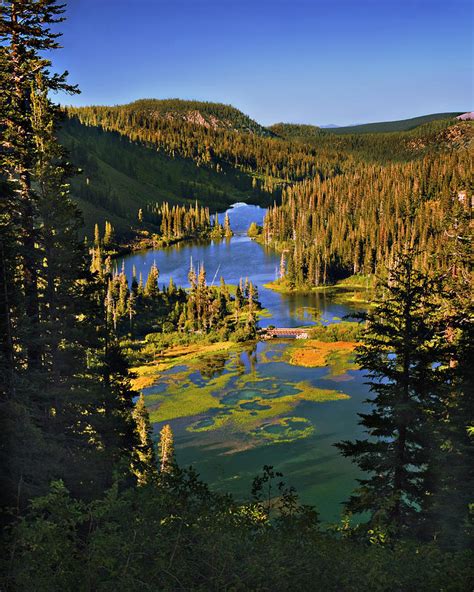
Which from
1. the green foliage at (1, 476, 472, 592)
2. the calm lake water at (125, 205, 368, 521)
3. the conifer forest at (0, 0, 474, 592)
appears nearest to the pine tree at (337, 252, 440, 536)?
the conifer forest at (0, 0, 474, 592)

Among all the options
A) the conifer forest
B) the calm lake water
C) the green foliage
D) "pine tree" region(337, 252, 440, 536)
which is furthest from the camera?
the calm lake water

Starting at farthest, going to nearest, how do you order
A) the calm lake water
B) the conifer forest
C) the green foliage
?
the calm lake water
the conifer forest
the green foliage

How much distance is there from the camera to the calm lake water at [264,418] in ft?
144

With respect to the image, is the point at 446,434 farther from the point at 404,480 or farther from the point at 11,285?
the point at 11,285

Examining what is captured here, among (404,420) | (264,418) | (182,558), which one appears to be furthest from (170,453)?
(182,558)

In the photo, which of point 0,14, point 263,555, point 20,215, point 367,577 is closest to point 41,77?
point 0,14

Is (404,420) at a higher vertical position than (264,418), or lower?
higher

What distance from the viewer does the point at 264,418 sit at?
5628 centimetres

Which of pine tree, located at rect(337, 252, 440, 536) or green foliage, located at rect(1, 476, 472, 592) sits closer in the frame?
green foliage, located at rect(1, 476, 472, 592)

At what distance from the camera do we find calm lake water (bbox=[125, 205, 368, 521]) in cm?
4403

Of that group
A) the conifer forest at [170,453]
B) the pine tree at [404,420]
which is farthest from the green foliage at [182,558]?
the pine tree at [404,420]

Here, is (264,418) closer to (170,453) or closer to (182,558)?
(170,453)

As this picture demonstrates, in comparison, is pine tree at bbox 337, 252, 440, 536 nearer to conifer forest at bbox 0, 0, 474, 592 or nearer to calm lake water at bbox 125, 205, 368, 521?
conifer forest at bbox 0, 0, 474, 592

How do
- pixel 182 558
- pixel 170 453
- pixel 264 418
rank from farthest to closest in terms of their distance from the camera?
pixel 264 418, pixel 170 453, pixel 182 558
